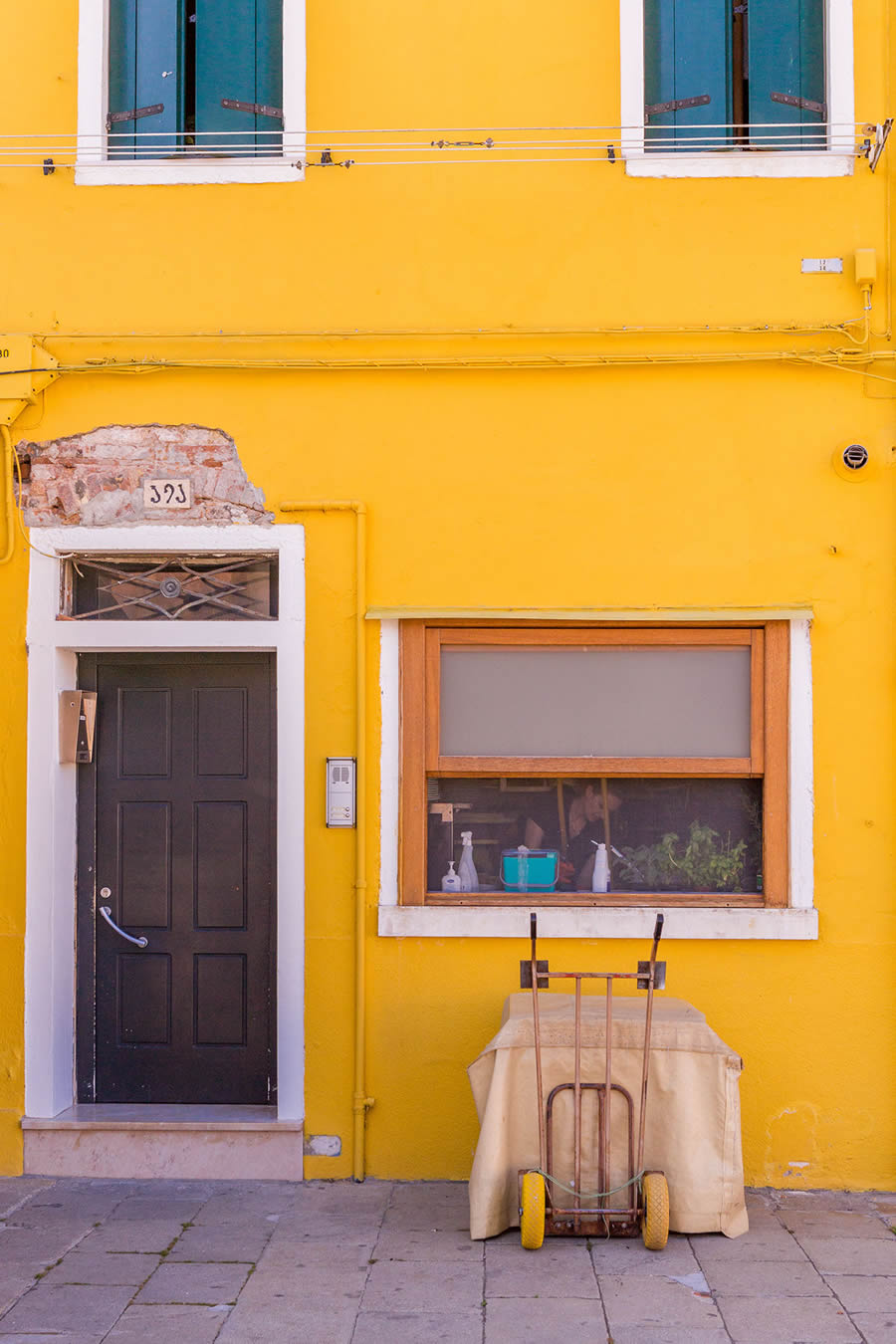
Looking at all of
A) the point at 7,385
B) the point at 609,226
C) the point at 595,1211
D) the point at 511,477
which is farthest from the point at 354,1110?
the point at 609,226

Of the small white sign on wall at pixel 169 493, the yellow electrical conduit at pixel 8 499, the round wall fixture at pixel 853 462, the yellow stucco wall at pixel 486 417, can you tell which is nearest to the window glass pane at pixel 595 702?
the yellow stucco wall at pixel 486 417

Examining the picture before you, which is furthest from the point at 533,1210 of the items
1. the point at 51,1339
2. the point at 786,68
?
the point at 786,68

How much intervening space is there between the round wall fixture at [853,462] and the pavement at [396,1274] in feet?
11.0

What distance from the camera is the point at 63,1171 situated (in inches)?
244

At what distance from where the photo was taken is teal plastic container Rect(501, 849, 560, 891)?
20.7ft

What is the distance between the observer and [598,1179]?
5.26 m

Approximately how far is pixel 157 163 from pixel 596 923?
4254 millimetres

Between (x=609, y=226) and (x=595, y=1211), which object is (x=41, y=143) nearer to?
(x=609, y=226)

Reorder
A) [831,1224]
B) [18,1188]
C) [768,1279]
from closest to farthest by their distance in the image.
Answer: [768,1279]
[831,1224]
[18,1188]

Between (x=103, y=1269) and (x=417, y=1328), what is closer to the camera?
(x=417, y=1328)

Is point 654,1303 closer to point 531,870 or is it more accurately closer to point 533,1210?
point 533,1210

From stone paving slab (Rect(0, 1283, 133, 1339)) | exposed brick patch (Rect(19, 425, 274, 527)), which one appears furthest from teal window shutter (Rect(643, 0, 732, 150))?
stone paving slab (Rect(0, 1283, 133, 1339))

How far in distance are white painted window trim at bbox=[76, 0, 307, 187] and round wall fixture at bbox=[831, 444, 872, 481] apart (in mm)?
2940

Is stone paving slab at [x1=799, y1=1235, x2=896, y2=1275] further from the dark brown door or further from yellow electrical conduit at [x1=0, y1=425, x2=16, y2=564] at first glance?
yellow electrical conduit at [x1=0, y1=425, x2=16, y2=564]
